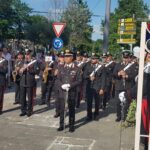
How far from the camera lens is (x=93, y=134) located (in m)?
9.41

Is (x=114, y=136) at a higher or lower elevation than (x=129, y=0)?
lower

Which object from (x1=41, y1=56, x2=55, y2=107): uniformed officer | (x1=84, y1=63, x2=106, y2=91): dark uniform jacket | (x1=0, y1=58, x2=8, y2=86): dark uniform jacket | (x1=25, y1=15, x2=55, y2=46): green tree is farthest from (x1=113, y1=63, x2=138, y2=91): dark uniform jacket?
(x1=25, y1=15, x2=55, y2=46): green tree

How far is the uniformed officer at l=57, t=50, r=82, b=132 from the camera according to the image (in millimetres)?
9312

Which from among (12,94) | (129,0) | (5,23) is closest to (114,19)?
(129,0)

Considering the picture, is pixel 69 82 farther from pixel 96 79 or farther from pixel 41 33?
pixel 41 33

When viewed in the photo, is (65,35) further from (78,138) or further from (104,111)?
(78,138)

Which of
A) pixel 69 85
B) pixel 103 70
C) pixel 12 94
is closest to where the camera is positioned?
pixel 69 85

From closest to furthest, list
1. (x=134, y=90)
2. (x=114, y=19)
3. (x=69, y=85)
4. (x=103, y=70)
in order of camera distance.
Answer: (x=134, y=90) < (x=69, y=85) < (x=103, y=70) < (x=114, y=19)

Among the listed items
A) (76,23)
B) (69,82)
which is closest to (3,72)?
(69,82)

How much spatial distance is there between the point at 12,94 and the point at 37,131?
629 centimetres

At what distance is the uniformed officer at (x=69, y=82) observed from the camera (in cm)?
931

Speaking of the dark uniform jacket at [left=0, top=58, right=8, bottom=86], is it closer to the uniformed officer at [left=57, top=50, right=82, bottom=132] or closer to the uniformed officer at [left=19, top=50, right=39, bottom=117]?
the uniformed officer at [left=19, top=50, right=39, bottom=117]

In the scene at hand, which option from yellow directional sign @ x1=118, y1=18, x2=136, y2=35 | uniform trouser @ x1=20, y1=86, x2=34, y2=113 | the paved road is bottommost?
the paved road

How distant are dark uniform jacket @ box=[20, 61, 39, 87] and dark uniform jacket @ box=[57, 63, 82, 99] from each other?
1.78m
